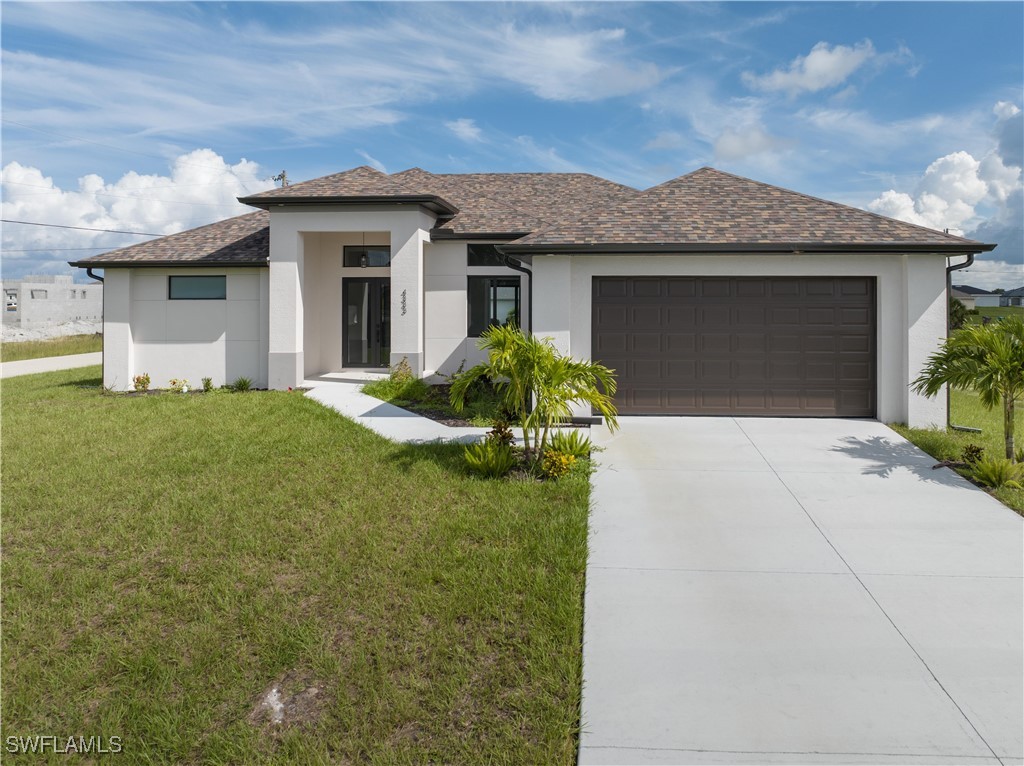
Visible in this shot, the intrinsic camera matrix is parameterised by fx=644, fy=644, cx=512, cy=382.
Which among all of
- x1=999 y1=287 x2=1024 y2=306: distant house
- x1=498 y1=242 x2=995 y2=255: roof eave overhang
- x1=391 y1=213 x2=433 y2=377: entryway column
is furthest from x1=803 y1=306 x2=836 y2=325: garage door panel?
x1=999 y1=287 x2=1024 y2=306: distant house

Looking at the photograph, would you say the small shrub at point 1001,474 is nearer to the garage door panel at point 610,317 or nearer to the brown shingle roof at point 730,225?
the brown shingle roof at point 730,225

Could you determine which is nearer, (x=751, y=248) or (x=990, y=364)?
(x=990, y=364)

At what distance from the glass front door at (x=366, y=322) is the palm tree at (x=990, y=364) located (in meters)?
13.5

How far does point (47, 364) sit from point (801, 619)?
2950 cm

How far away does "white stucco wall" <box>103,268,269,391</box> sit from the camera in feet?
53.9

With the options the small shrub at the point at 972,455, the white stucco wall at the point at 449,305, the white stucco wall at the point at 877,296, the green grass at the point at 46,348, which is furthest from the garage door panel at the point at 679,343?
the green grass at the point at 46,348

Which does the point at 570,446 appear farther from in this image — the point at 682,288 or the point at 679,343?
the point at 682,288

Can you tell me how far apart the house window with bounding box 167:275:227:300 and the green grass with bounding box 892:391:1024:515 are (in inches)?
610

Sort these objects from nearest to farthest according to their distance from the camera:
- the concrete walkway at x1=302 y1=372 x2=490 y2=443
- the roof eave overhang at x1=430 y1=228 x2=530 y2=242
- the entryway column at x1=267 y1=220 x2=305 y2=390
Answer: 1. the concrete walkway at x1=302 y1=372 x2=490 y2=443
2. the entryway column at x1=267 y1=220 x2=305 y2=390
3. the roof eave overhang at x1=430 y1=228 x2=530 y2=242

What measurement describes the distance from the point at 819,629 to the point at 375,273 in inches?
617

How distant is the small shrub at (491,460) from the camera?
319 inches

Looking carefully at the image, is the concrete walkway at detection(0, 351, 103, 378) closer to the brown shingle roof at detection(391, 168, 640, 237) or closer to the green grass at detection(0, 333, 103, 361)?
the green grass at detection(0, 333, 103, 361)

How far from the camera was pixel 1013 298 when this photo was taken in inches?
3533

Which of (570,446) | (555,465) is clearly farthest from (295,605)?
(570,446)
